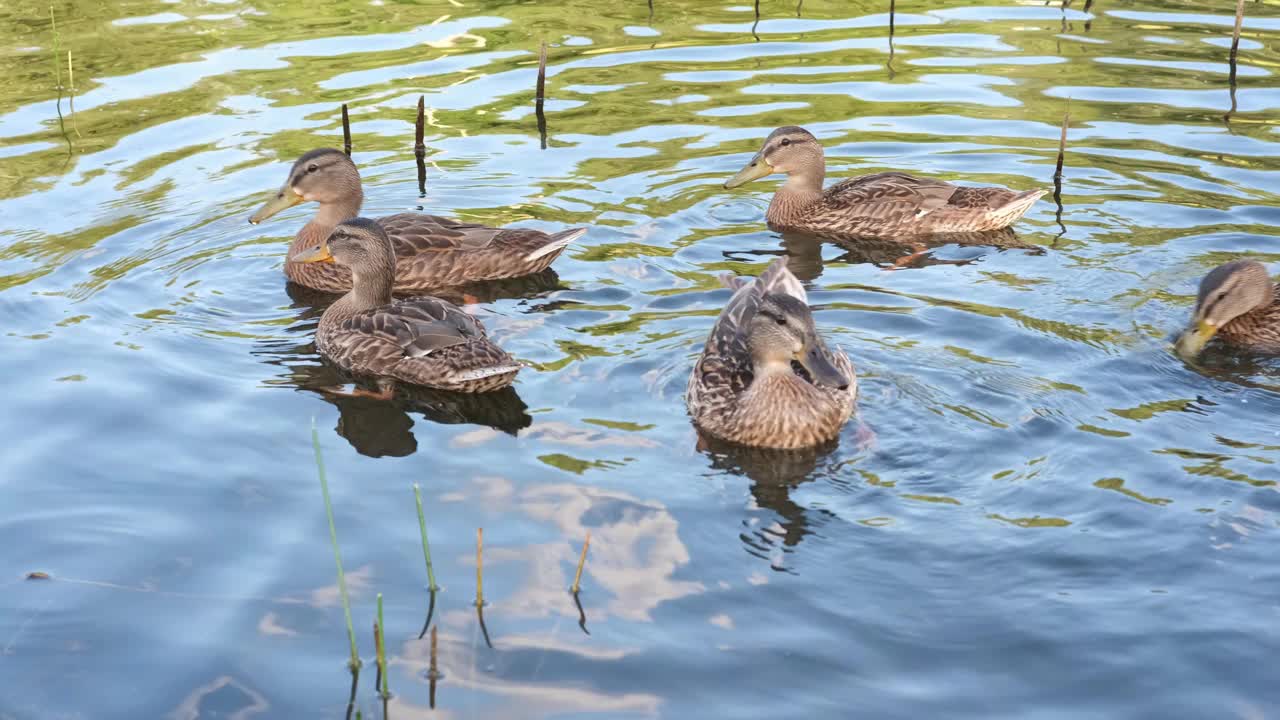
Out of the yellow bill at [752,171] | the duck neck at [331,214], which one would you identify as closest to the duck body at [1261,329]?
the yellow bill at [752,171]

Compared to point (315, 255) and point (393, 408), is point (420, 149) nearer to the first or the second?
point (315, 255)

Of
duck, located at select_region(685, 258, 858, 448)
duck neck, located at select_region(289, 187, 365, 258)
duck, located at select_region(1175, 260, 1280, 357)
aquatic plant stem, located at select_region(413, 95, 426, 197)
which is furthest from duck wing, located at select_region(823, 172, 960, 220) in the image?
duck neck, located at select_region(289, 187, 365, 258)

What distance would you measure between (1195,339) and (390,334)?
4.98 m

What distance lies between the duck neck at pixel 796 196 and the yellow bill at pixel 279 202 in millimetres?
3895

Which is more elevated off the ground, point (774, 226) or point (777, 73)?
point (777, 73)

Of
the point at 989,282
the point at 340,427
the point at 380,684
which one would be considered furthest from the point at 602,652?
the point at 989,282

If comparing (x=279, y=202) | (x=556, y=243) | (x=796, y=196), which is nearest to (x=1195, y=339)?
(x=796, y=196)

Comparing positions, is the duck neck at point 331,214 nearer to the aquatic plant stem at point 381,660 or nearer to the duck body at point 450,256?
the duck body at point 450,256

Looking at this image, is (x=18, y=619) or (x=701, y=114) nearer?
(x=18, y=619)

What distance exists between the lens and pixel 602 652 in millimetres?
5621

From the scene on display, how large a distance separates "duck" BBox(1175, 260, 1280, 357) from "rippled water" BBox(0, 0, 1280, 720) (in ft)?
1.20

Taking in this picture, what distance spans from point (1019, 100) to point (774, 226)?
12.1 ft

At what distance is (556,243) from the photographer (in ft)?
33.6

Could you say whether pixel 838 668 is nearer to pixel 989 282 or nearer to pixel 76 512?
pixel 76 512
